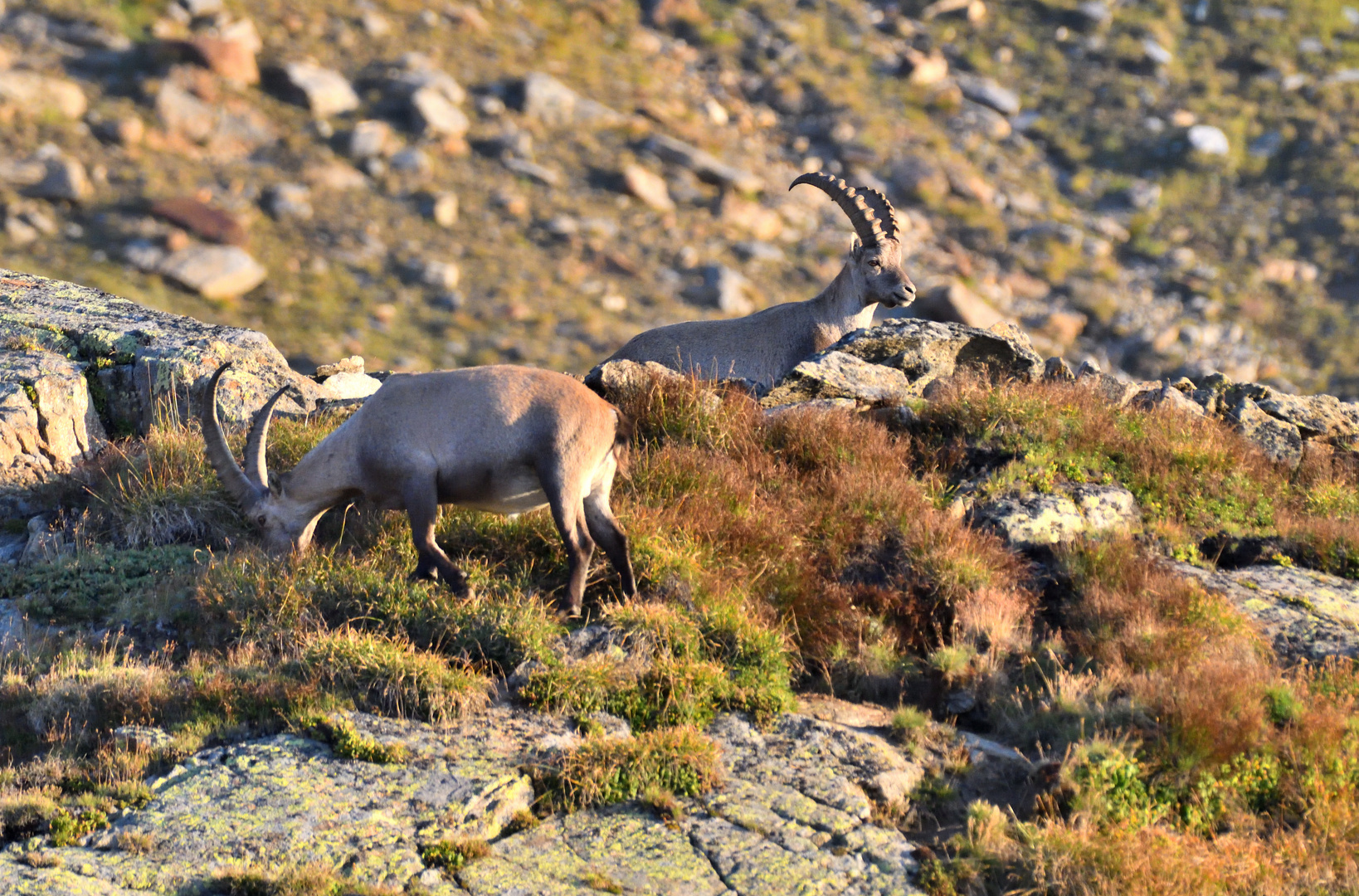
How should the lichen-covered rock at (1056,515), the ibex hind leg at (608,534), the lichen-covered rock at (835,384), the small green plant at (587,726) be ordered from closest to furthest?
the small green plant at (587,726)
the ibex hind leg at (608,534)
the lichen-covered rock at (1056,515)
the lichen-covered rock at (835,384)

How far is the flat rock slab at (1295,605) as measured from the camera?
340 inches

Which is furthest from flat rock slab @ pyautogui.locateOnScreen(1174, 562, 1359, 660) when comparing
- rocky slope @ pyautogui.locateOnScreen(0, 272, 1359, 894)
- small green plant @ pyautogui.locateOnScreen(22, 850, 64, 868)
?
small green plant @ pyautogui.locateOnScreen(22, 850, 64, 868)

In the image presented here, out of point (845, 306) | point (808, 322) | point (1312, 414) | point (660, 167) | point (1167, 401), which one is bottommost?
point (660, 167)

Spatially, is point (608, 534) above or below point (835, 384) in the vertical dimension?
above

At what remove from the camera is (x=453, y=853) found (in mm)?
6004

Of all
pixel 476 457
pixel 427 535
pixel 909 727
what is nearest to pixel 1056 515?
pixel 909 727

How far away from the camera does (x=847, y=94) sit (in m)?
52.7

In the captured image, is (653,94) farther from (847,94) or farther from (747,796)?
(747,796)

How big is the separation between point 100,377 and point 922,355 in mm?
8343

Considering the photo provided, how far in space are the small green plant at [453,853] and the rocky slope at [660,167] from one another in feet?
97.2

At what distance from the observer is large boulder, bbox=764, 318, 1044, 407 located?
12.4 metres

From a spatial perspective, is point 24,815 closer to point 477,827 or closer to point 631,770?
point 477,827

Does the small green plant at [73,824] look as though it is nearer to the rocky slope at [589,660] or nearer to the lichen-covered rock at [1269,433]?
the rocky slope at [589,660]

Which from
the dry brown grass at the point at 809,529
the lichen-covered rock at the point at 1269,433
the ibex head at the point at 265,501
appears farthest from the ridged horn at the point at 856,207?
the ibex head at the point at 265,501
